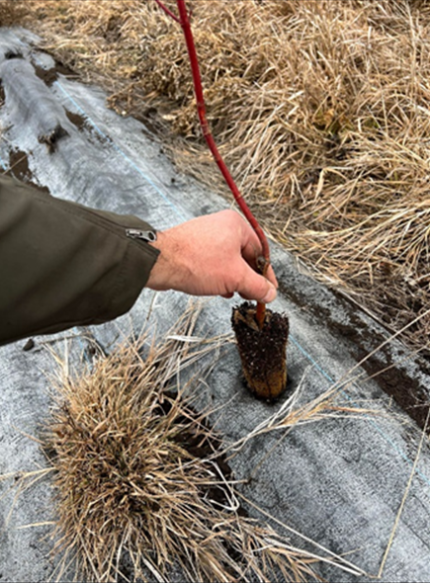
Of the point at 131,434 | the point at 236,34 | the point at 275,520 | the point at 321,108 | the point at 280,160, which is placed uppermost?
the point at 236,34

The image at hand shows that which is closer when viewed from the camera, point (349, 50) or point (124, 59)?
point (349, 50)

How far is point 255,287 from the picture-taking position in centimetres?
131

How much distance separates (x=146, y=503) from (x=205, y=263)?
0.72 metres

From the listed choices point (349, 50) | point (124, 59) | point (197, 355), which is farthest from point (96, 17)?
point (197, 355)

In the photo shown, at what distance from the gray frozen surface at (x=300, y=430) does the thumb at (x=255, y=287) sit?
0.46m

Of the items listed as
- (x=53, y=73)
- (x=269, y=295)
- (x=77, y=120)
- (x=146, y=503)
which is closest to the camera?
(x=269, y=295)

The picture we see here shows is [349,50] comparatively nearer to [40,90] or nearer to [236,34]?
[236,34]

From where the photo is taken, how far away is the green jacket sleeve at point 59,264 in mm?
A: 1058

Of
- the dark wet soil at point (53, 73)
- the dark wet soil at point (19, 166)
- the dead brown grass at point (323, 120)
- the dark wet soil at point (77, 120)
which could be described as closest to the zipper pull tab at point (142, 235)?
the dead brown grass at point (323, 120)

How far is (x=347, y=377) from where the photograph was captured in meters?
1.78

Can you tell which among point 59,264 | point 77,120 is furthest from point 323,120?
point 59,264

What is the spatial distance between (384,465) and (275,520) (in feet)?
1.20

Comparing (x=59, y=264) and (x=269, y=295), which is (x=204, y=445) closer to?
(x=269, y=295)

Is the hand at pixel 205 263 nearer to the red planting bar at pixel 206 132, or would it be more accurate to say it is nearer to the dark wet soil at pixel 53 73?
the red planting bar at pixel 206 132
